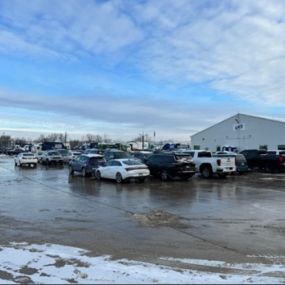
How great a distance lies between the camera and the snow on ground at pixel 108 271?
255 inches

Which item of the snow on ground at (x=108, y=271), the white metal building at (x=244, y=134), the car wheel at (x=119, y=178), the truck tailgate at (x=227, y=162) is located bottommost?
the snow on ground at (x=108, y=271)

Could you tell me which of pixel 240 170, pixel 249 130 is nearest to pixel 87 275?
pixel 240 170

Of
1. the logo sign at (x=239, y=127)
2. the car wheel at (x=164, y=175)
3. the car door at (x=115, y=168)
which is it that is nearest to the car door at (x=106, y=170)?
the car door at (x=115, y=168)

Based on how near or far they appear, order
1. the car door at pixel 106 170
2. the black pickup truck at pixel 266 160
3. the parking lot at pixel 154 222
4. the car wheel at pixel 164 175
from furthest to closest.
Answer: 1. the black pickup truck at pixel 266 160
2. the car wheel at pixel 164 175
3. the car door at pixel 106 170
4. the parking lot at pixel 154 222

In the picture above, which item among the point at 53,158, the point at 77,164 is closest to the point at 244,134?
the point at 53,158

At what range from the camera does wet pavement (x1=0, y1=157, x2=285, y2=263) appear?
350 inches

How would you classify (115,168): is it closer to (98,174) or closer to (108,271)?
(98,174)

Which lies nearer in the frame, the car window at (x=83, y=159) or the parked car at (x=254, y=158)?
the car window at (x=83, y=159)

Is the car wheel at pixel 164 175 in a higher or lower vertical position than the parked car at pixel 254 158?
lower

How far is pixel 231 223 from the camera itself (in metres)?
12.0

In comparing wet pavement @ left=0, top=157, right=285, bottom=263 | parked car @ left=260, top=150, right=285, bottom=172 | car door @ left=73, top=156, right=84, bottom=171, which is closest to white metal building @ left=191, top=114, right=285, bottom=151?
parked car @ left=260, top=150, right=285, bottom=172

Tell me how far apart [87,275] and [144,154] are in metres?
27.3

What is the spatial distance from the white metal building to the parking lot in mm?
36201

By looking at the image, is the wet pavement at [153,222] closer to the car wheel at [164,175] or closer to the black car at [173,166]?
Result: the black car at [173,166]
